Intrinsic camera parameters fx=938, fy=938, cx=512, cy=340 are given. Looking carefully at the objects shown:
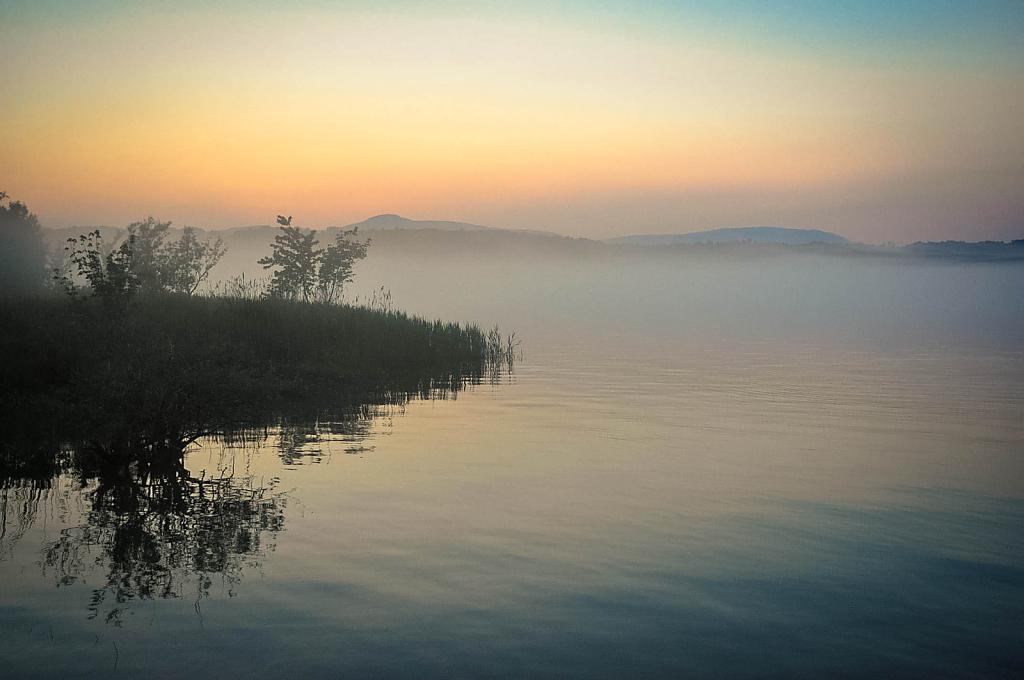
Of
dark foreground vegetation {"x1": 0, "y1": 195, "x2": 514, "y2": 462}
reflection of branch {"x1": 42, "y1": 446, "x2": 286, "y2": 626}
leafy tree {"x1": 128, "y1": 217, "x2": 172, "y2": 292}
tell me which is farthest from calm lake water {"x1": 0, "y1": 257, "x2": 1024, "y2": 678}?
leafy tree {"x1": 128, "y1": 217, "x2": 172, "y2": 292}

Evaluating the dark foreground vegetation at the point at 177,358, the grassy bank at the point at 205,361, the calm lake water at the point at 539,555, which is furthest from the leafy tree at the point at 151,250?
the calm lake water at the point at 539,555

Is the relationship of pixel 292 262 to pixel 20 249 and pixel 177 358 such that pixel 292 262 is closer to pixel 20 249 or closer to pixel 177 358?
pixel 20 249

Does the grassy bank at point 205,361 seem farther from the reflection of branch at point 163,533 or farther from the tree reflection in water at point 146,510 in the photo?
the reflection of branch at point 163,533

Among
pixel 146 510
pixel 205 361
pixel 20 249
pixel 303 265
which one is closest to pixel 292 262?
pixel 303 265

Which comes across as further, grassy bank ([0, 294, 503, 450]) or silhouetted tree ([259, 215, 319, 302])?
silhouetted tree ([259, 215, 319, 302])

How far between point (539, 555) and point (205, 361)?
13.3 metres

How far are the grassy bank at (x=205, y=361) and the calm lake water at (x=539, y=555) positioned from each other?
1.64 meters

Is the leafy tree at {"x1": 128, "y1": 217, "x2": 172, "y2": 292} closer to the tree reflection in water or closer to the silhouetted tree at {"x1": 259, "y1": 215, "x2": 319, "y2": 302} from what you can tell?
the silhouetted tree at {"x1": 259, "y1": 215, "x2": 319, "y2": 302}

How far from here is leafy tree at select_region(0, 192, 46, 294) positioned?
44409mm

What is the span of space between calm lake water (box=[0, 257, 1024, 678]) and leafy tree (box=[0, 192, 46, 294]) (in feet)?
91.1

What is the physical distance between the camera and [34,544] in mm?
12547

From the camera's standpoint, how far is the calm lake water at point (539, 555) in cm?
938

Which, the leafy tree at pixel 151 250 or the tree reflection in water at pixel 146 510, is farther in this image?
the leafy tree at pixel 151 250

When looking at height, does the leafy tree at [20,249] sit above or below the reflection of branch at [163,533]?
above
